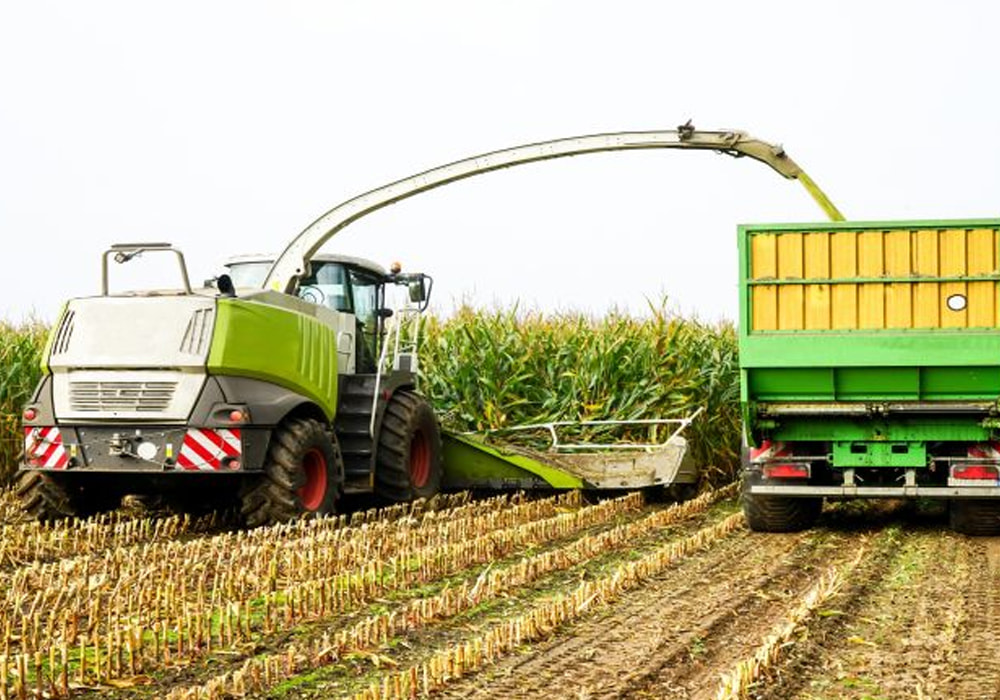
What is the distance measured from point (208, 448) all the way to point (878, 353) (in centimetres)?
520

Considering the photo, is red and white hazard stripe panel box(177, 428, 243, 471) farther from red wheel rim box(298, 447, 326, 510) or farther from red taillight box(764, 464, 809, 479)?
red taillight box(764, 464, 809, 479)

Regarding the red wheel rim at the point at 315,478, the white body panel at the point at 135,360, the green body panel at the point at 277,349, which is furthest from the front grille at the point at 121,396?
the red wheel rim at the point at 315,478

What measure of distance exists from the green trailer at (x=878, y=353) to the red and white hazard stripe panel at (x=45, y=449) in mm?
5328

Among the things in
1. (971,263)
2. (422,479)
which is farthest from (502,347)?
(971,263)

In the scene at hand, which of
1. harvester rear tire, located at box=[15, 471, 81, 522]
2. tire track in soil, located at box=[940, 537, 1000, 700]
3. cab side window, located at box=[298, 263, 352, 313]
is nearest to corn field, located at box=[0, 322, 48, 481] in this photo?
harvester rear tire, located at box=[15, 471, 81, 522]

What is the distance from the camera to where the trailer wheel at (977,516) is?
11.3 m

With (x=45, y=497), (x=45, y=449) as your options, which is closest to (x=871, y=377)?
(x=45, y=449)

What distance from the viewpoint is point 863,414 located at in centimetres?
1102

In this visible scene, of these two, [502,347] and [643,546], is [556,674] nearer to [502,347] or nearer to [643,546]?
[643,546]

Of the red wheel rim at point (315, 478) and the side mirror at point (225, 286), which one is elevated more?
the side mirror at point (225, 286)

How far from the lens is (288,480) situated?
10.8 m

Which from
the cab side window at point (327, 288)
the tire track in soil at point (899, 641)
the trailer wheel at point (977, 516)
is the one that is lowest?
the tire track in soil at point (899, 641)

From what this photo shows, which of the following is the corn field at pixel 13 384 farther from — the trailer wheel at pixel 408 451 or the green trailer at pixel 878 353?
the green trailer at pixel 878 353

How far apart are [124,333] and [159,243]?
0.77 metres
